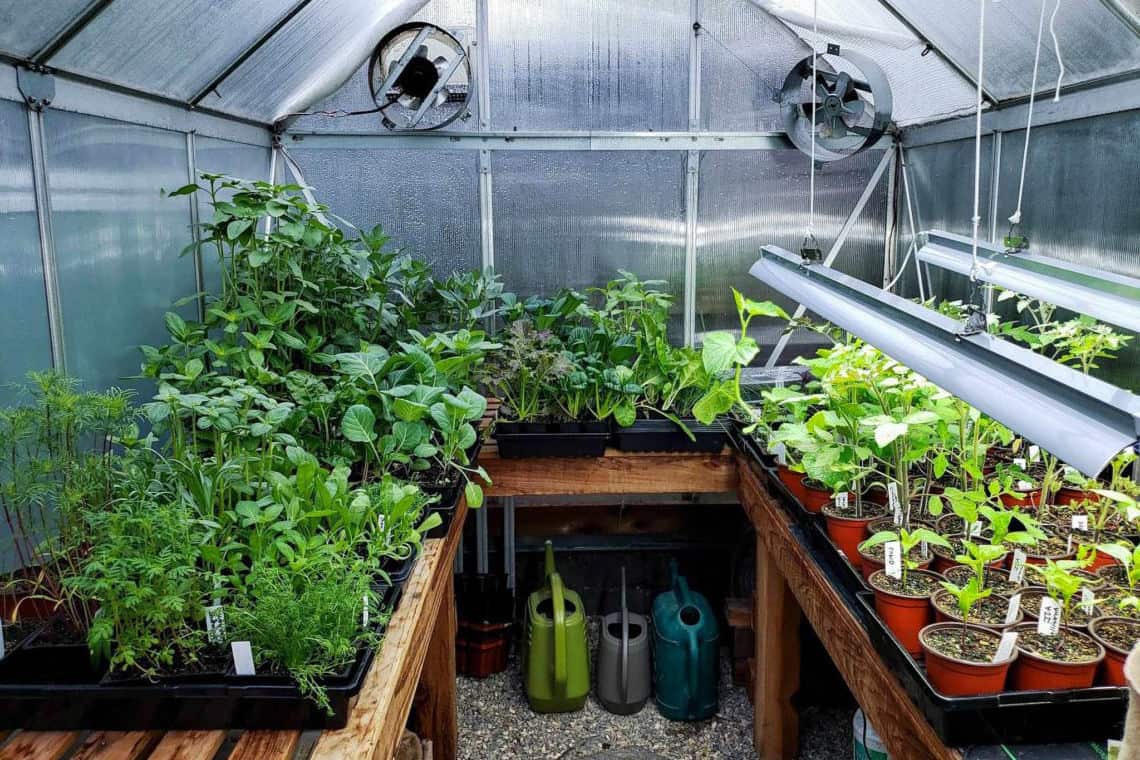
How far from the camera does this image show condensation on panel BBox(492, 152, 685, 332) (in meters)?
4.15

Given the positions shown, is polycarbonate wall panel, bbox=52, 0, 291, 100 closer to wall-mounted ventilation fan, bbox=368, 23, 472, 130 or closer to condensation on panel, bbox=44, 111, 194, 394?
condensation on panel, bbox=44, 111, 194, 394

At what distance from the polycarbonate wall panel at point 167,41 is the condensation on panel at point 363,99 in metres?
0.91

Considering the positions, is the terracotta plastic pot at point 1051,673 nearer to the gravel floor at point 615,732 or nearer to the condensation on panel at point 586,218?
the gravel floor at point 615,732

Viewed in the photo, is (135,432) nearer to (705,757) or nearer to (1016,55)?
(705,757)

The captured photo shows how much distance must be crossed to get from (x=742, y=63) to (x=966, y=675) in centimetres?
311

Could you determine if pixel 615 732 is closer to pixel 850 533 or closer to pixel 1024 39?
pixel 850 533

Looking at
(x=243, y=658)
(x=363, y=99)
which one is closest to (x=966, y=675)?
(x=243, y=658)

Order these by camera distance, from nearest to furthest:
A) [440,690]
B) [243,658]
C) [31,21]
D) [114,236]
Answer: [243,658] → [31,21] → [114,236] → [440,690]

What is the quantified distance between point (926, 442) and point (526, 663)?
223 cm

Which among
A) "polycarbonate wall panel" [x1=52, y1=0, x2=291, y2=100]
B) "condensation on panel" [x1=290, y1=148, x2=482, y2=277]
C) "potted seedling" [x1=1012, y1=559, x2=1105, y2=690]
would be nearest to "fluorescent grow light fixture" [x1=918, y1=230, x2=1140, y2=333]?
"potted seedling" [x1=1012, y1=559, x2=1105, y2=690]

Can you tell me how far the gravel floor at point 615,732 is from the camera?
348 centimetres

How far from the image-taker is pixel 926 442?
211 centimetres

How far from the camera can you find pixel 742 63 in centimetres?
405

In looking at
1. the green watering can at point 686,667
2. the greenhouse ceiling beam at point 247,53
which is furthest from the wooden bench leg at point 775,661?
the greenhouse ceiling beam at point 247,53
